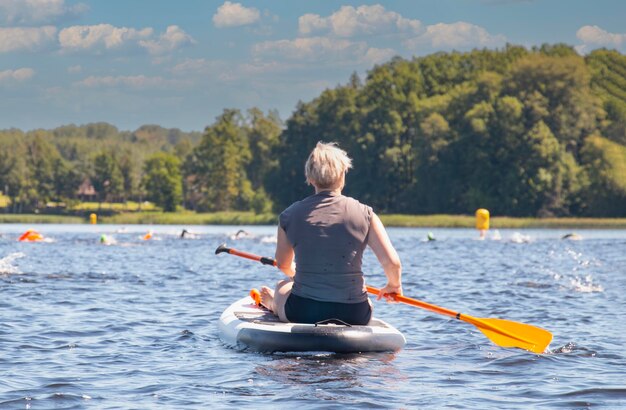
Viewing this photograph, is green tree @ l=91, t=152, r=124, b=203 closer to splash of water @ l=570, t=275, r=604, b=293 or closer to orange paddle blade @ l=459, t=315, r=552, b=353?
splash of water @ l=570, t=275, r=604, b=293

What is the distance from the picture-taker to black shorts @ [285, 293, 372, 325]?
8531 millimetres

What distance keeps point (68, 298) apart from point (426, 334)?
6.38 m

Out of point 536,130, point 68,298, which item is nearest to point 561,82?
point 536,130

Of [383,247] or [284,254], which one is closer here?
[383,247]

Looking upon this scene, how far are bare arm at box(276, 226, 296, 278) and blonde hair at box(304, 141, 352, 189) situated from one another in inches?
22.7

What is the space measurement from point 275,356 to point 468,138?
73.6 metres

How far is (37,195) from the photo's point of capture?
14175 cm

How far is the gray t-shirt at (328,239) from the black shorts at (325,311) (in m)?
0.12

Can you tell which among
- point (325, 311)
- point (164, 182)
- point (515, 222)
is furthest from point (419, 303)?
point (164, 182)

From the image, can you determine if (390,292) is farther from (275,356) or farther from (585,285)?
(585,285)

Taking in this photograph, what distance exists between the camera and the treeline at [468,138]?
75250mm

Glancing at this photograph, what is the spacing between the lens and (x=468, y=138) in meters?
80.8

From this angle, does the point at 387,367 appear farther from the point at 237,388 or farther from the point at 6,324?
the point at 6,324

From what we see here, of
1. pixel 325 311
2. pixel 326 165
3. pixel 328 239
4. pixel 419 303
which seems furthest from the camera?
pixel 419 303
